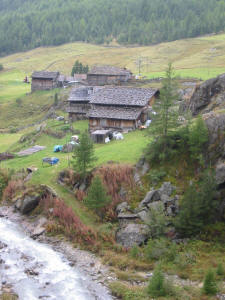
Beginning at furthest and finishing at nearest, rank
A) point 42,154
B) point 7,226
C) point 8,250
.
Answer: point 42,154 → point 7,226 → point 8,250

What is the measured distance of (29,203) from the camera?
4584cm

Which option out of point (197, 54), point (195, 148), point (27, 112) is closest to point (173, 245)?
point (195, 148)

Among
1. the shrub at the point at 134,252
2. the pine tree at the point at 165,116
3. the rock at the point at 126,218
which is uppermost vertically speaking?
the pine tree at the point at 165,116

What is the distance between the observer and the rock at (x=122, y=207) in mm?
39844

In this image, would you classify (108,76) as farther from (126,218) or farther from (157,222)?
(157,222)

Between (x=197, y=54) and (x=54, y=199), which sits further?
(x=197, y=54)

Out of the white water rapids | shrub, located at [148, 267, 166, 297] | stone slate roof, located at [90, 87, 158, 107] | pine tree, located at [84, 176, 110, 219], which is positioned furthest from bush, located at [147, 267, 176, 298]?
stone slate roof, located at [90, 87, 158, 107]

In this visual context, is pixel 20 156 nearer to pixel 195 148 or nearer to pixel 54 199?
pixel 54 199

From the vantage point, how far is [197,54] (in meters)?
143

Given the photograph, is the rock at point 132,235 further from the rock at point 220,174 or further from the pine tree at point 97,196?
the rock at point 220,174

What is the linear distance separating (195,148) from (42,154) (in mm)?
29584

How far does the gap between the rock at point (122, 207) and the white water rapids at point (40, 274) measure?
7.72 metres

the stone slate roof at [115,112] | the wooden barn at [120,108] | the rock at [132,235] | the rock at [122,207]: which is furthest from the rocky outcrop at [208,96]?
the rock at [132,235]

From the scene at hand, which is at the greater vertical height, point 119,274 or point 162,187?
point 162,187
